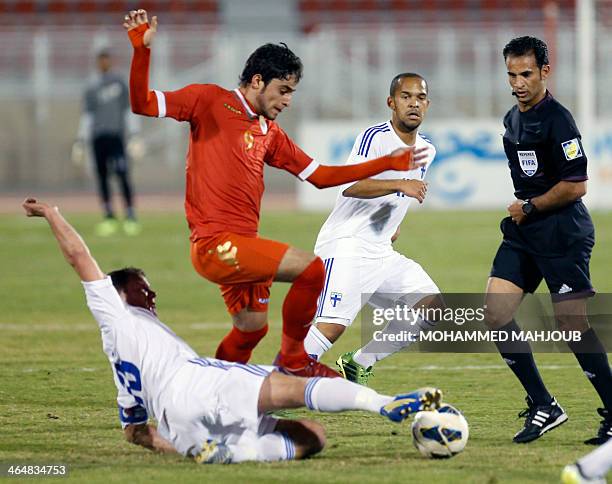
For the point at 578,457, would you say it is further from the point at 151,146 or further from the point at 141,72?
the point at 151,146

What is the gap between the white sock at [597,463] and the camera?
4723 millimetres

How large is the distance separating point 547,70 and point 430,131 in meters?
17.1

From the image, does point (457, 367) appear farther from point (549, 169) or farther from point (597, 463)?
point (597, 463)

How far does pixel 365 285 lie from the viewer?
24.8 ft

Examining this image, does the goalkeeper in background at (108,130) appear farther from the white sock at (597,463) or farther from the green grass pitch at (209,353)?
the white sock at (597,463)

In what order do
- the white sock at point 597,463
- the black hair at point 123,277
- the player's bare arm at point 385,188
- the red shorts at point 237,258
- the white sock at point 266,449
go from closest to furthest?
the white sock at point 597,463
the white sock at point 266,449
the black hair at point 123,277
the red shorts at point 237,258
the player's bare arm at point 385,188

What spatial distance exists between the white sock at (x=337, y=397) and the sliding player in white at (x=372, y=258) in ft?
5.62

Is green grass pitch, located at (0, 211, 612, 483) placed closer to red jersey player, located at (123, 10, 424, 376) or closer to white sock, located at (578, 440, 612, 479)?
white sock, located at (578, 440, 612, 479)

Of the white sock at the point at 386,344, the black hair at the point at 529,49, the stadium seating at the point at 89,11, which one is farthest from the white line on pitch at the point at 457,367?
the stadium seating at the point at 89,11

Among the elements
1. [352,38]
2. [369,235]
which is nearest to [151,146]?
[352,38]

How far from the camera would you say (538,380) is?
6.62 metres

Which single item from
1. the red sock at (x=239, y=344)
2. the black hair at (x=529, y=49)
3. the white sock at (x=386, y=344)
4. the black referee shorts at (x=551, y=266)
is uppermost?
the black hair at (x=529, y=49)

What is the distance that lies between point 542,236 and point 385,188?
0.98 metres

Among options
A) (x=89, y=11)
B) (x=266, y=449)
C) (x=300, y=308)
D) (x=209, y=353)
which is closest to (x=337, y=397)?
(x=266, y=449)
